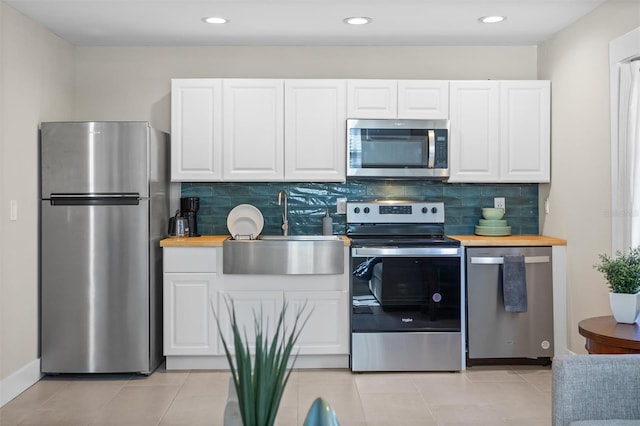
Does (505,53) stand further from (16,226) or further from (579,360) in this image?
(16,226)

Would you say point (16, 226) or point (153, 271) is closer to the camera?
point (16, 226)

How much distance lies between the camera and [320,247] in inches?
158

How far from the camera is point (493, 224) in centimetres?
450

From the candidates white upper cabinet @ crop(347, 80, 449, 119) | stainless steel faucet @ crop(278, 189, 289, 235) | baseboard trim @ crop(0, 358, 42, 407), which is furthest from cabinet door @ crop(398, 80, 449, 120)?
baseboard trim @ crop(0, 358, 42, 407)

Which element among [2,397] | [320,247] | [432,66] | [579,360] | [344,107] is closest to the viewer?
[579,360]

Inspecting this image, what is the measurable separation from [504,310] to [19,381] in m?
3.14

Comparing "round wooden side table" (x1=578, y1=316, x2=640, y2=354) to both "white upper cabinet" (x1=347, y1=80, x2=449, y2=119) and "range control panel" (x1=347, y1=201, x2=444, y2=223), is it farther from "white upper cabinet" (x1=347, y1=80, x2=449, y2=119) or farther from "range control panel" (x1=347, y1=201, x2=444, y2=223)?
"white upper cabinet" (x1=347, y1=80, x2=449, y2=119)

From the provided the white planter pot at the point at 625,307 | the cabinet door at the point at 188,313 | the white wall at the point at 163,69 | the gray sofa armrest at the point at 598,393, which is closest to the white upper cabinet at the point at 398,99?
the white wall at the point at 163,69

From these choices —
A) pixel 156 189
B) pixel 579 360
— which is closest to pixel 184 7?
pixel 156 189

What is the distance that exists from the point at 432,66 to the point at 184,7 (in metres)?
1.96

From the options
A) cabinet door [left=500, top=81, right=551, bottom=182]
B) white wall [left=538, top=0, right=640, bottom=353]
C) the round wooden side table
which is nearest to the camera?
the round wooden side table

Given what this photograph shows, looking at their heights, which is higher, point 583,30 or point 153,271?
point 583,30

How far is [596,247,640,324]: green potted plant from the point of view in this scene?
A: 2855 mm

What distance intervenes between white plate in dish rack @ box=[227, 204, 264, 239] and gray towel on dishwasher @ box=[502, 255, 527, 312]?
1.75 meters
